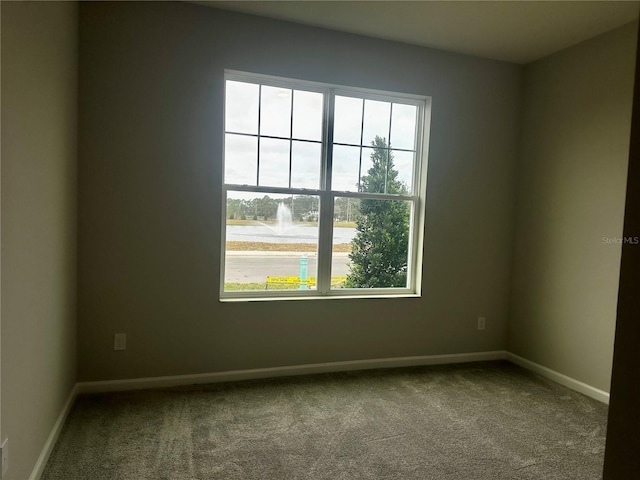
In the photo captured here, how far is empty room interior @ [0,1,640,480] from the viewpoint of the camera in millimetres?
2111

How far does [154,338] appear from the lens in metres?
2.89

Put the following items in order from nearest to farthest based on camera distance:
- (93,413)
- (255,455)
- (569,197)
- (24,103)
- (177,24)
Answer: (24,103) < (255,455) < (93,413) < (177,24) < (569,197)

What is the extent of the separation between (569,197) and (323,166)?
2.01 m

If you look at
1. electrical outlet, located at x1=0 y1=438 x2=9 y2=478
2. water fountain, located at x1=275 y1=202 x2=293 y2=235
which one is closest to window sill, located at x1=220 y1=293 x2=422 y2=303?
water fountain, located at x1=275 y1=202 x2=293 y2=235

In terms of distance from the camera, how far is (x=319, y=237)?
3309mm

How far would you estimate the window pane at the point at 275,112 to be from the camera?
3.12 m

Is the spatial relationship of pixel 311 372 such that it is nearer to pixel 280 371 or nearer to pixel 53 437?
pixel 280 371

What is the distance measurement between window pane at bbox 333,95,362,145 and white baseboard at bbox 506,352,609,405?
2.46m

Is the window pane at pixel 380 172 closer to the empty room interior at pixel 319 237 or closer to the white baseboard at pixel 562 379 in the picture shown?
the empty room interior at pixel 319 237

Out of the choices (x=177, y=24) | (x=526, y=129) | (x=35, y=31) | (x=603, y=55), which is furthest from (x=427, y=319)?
(x=35, y=31)

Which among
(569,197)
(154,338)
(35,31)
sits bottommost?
(154,338)

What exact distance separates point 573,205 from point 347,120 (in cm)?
195

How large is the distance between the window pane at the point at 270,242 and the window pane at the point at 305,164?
116mm

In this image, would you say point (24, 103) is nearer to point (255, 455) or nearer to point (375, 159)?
point (255, 455)
